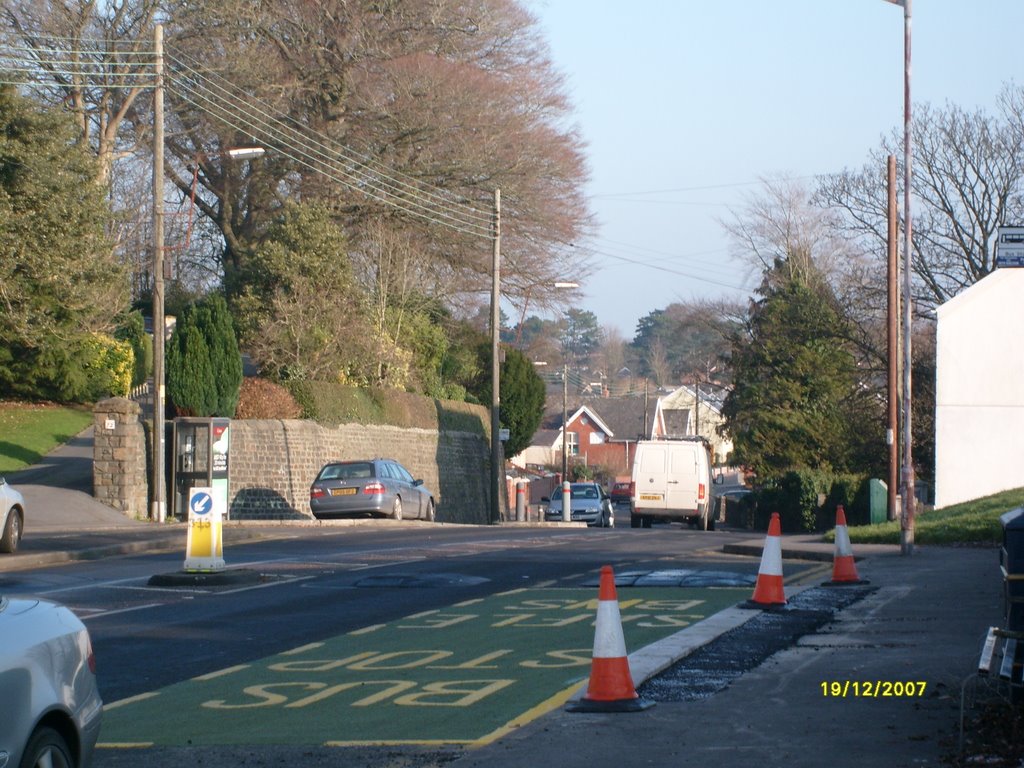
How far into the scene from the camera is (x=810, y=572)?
1667cm

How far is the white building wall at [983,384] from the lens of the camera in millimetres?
A: 31125

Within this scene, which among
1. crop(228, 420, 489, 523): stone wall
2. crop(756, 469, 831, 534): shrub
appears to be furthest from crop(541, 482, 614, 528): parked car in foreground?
crop(756, 469, 831, 534): shrub

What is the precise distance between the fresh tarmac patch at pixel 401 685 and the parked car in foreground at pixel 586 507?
3471 centimetres

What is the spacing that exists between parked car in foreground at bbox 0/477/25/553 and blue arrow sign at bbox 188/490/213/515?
4.36 metres

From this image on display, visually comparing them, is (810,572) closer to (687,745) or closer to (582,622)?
(582,622)

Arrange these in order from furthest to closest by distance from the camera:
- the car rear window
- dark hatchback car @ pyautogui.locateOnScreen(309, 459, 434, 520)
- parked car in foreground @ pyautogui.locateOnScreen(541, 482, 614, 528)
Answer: parked car in foreground @ pyautogui.locateOnScreen(541, 482, 614, 528) → the car rear window → dark hatchback car @ pyautogui.locateOnScreen(309, 459, 434, 520)

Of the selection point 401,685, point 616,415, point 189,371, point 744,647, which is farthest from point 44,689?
point 616,415

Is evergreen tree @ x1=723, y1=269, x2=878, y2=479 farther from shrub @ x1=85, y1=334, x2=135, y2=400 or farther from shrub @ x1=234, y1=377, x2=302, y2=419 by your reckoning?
shrub @ x1=85, y1=334, x2=135, y2=400

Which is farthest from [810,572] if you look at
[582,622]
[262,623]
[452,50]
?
[452,50]

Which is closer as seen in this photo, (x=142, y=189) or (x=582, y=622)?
(x=582, y=622)

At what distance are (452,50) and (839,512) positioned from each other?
3136 cm

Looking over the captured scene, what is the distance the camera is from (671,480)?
37.0 meters

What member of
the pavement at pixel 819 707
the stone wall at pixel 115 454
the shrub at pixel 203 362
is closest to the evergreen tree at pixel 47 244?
the shrub at pixel 203 362
